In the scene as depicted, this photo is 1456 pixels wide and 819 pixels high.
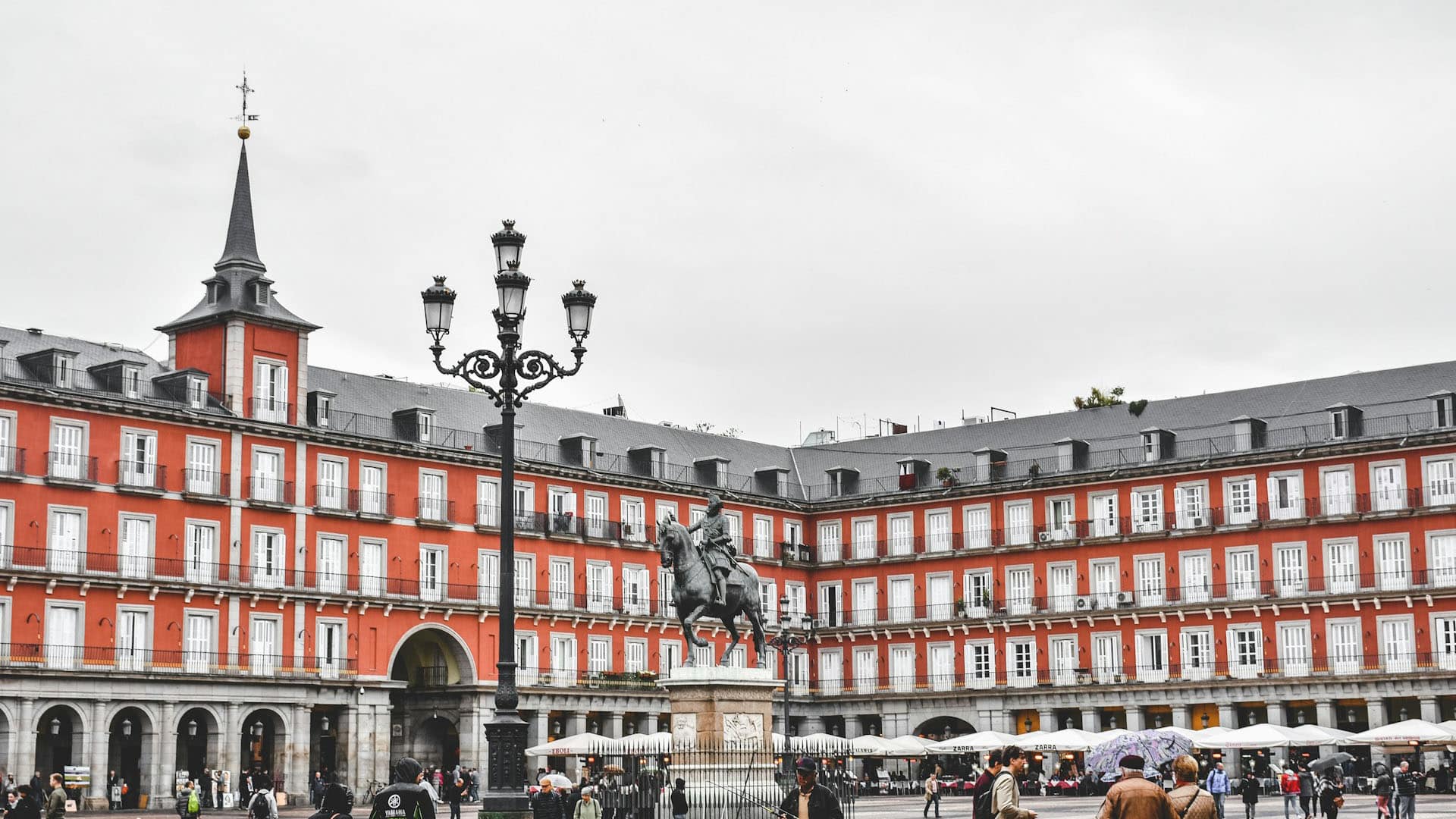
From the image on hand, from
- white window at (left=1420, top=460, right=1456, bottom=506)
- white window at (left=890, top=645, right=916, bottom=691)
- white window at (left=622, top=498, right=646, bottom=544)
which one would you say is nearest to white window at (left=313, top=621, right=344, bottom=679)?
white window at (left=622, top=498, right=646, bottom=544)

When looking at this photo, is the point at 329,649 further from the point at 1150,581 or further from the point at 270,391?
the point at 1150,581

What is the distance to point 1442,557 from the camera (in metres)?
69.1

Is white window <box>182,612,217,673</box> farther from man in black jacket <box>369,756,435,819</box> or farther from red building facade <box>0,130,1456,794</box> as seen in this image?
man in black jacket <box>369,756,435,819</box>

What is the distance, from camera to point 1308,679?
70.8 metres

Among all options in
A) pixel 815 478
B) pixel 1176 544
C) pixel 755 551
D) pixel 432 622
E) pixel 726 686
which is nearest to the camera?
pixel 726 686

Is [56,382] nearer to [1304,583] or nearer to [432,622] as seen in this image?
[432,622]

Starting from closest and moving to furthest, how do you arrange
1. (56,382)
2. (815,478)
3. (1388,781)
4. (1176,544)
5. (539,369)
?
(539,369)
(1388,781)
(56,382)
(1176,544)
(815,478)

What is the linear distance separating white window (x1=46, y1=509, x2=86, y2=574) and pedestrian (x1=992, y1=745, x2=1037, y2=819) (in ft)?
162

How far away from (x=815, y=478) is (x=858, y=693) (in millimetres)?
11149

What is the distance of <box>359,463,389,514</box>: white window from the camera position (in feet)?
228

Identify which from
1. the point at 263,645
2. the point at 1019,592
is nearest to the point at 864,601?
the point at 1019,592

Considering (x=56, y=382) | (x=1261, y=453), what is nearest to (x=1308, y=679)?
(x=1261, y=453)

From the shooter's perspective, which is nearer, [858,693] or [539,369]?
[539,369]

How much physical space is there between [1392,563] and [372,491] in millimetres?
38361
